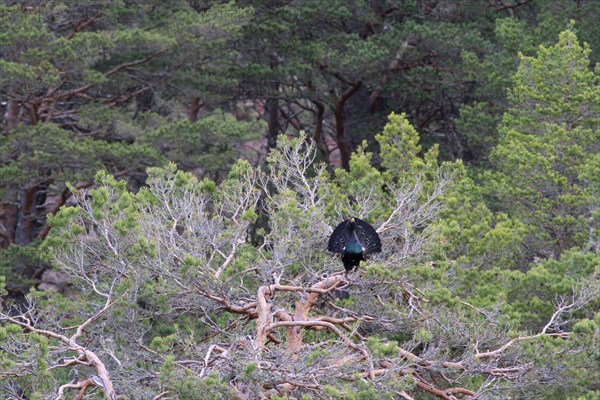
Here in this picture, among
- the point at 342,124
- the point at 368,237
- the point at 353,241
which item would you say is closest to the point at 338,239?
the point at 353,241

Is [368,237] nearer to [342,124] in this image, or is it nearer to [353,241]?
[353,241]

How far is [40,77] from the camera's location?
16.2m

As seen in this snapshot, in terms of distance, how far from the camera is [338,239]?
9.02 m

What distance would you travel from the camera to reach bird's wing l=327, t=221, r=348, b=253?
897 cm

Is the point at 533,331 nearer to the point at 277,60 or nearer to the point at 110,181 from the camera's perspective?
the point at 110,181

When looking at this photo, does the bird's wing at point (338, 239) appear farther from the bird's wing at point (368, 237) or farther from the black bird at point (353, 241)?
the bird's wing at point (368, 237)

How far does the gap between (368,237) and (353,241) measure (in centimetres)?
23

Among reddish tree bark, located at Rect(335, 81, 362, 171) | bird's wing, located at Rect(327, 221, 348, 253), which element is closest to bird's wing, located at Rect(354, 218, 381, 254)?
bird's wing, located at Rect(327, 221, 348, 253)

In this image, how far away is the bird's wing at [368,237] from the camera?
9.04 meters

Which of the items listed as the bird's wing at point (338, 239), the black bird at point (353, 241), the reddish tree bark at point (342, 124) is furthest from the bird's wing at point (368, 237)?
the reddish tree bark at point (342, 124)

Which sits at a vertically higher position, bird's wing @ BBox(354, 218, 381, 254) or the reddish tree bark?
bird's wing @ BBox(354, 218, 381, 254)

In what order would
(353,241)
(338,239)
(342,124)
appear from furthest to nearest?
(342,124) < (338,239) < (353,241)

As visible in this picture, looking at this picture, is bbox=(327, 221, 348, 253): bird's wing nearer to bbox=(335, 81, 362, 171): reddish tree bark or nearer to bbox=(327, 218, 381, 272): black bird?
bbox=(327, 218, 381, 272): black bird

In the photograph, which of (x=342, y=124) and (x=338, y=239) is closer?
(x=338, y=239)
